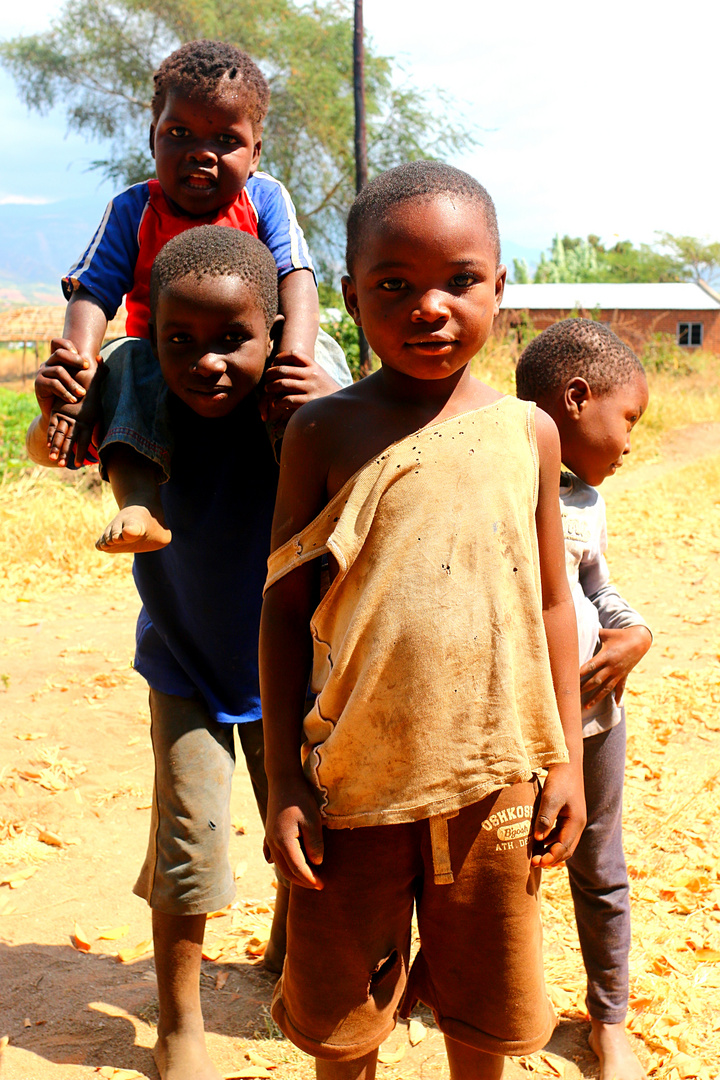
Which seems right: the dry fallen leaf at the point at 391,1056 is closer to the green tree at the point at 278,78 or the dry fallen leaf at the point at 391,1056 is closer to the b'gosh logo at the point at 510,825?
the b'gosh logo at the point at 510,825

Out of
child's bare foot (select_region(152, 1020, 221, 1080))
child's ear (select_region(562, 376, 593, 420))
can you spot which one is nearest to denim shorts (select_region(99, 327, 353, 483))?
child's ear (select_region(562, 376, 593, 420))

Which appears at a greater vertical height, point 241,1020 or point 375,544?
point 375,544

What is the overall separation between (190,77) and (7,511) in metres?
6.34

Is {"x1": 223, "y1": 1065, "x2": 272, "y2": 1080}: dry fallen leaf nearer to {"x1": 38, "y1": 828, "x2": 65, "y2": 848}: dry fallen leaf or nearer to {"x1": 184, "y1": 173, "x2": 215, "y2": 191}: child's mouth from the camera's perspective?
{"x1": 38, "y1": 828, "x2": 65, "y2": 848}: dry fallen leaf

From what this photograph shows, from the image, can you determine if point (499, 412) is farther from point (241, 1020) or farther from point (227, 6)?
point (227, 6)

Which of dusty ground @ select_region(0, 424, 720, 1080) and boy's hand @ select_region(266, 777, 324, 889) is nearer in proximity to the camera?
boy's hand @ select_region(266, 777, 324, 889)

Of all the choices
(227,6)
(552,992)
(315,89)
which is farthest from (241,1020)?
(227,6)

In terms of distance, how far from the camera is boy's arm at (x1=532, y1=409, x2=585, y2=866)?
164 cm

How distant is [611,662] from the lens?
2072 mm

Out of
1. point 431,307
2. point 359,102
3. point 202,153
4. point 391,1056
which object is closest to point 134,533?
point 431,307

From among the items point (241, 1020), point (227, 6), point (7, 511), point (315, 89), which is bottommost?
point (241, 1020)

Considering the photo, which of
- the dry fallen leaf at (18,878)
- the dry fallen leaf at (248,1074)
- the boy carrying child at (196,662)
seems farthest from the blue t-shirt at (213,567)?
the dry fallen leaf at (18,878)

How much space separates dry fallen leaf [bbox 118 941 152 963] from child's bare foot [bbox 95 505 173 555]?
66.3 inches

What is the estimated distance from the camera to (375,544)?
1534 mm
